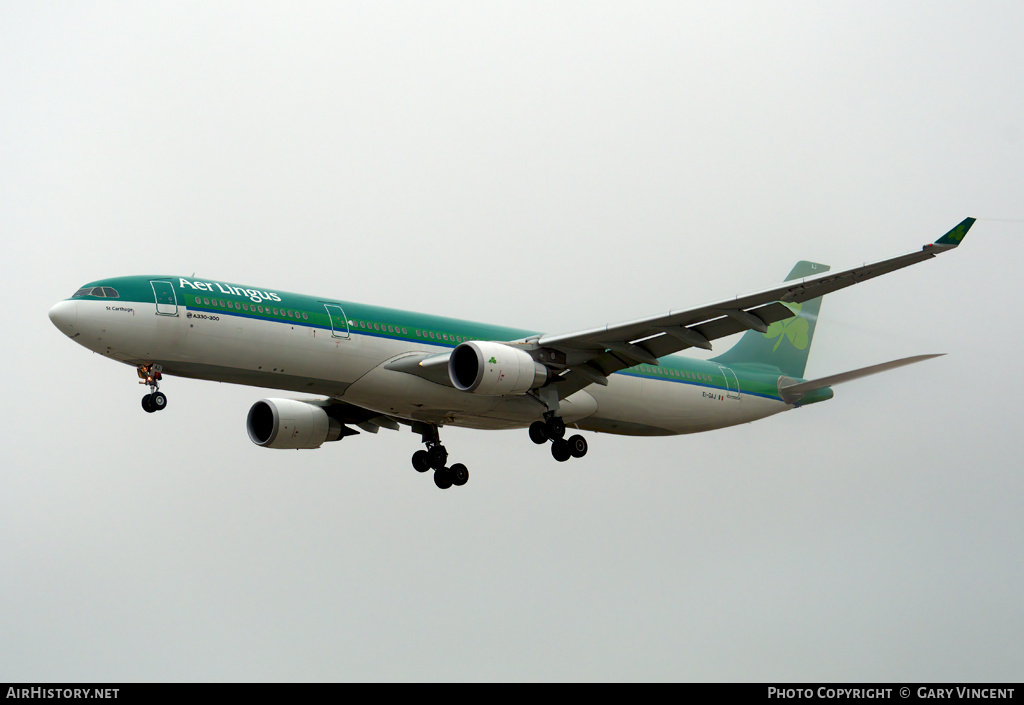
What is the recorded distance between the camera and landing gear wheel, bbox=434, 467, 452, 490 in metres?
34.9

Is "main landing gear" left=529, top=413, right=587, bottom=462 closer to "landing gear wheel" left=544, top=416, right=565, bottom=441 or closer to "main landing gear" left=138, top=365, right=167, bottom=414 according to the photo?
"landing gear wheel" left=544, top=416, right=565, bottom=441

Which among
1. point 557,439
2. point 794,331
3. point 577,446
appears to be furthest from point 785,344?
point 557,439

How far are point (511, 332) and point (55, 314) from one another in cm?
1287

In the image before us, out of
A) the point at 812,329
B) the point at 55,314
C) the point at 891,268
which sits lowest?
the point at 891,268

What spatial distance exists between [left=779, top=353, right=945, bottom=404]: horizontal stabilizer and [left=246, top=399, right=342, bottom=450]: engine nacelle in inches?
633

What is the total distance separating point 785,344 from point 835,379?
20.7ft

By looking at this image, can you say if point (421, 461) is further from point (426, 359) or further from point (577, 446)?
point (426, 359)

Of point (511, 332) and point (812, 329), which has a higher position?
point (812, 329)

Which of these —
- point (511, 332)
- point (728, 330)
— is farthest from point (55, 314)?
point (728, 330)

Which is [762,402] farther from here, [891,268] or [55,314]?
[55,314]

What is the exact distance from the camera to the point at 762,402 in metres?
36.9

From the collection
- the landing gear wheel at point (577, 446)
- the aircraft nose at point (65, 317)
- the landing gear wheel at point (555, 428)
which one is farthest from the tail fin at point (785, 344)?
the aircraft nose at point (65, 317)

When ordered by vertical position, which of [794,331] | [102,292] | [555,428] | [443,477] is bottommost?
[555,428]

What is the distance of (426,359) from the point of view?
94.3 ft
